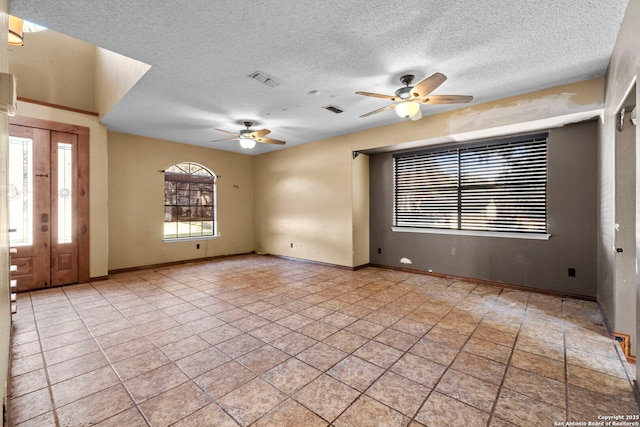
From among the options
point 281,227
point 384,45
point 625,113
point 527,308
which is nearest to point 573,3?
point 625,113

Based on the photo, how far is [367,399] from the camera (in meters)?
1.87

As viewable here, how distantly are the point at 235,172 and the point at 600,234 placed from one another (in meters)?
7.18

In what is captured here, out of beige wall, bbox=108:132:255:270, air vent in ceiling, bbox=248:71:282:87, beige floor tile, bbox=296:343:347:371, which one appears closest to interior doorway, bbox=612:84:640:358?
beige floor tile, bbox=296:343:347:371

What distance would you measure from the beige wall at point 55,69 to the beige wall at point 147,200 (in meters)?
0.85

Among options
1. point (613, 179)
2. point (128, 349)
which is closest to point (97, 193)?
point (128, 349)

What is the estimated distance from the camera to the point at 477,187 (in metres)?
4.75

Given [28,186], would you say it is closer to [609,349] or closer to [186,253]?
[186,253]

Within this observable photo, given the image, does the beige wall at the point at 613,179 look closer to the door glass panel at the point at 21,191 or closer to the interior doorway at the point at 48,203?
the interior doorway at the point at 48,203

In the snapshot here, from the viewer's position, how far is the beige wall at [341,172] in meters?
3.72

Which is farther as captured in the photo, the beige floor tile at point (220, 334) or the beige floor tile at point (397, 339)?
the beige floor tile at point (220, 334)

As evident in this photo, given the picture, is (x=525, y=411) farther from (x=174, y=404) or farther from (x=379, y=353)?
(x=174, y=404)

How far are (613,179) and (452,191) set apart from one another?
233cm

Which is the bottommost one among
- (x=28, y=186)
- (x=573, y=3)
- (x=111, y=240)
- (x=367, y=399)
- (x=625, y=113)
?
(x=367, y=399)

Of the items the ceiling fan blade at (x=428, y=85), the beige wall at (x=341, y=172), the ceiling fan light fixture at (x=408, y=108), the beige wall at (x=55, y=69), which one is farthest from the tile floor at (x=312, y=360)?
the beige wall at (x=55, y=69)
